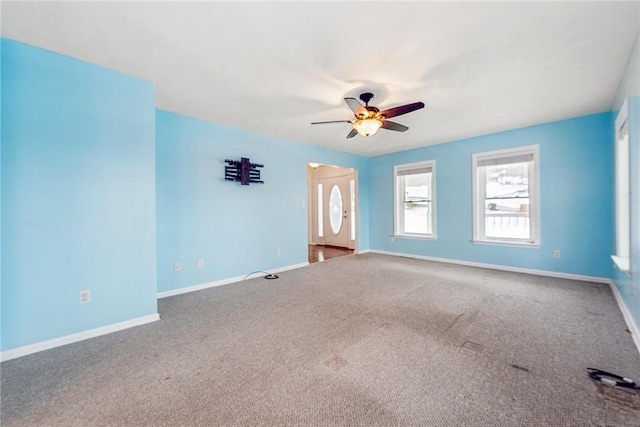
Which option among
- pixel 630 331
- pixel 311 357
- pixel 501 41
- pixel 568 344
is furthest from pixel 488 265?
pixel 311 357

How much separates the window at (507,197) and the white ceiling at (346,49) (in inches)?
44.2

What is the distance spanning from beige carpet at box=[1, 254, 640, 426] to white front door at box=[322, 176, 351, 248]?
13.3ft

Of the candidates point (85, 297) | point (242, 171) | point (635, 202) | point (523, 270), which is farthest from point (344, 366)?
point (523, 270)

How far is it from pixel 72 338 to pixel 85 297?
337 mm

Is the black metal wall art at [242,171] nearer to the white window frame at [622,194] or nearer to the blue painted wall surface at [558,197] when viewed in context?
the blue painted wall surface at [558,197]

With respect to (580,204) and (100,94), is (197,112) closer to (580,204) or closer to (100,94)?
(100,94)

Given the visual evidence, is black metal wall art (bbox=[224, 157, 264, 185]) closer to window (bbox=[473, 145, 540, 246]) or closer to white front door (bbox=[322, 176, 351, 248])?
white front door (bbox=[322, 176, 351, 248])

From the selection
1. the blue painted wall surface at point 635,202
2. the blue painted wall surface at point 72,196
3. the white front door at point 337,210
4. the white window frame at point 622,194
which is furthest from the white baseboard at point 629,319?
the white front door at point 337,210

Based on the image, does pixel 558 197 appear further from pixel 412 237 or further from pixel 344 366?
pixel 344 366

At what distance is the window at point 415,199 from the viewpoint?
5.48 m

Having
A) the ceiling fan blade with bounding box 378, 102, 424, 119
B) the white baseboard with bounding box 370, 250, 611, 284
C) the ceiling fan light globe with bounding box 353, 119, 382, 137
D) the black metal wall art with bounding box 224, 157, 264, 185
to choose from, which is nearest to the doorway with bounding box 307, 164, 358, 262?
the white baseboard with bounding box 370, 250, 611, 284

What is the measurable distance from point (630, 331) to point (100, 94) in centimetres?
517

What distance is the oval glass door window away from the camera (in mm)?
7254

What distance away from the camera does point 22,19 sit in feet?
5.99
